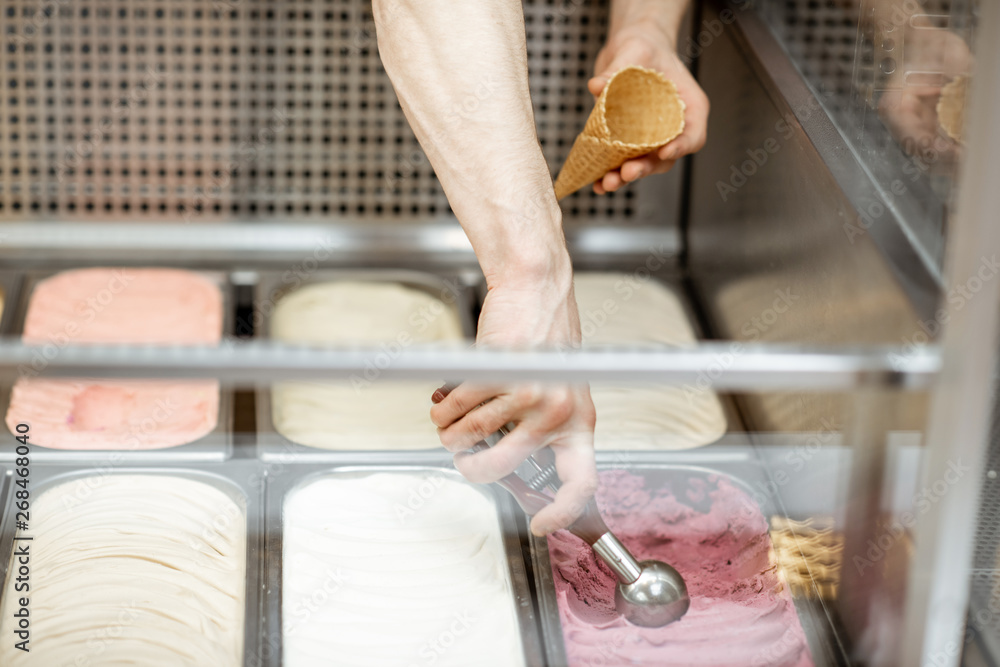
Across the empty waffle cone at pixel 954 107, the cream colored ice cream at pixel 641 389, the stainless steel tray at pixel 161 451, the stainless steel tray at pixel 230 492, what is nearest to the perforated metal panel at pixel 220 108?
the cream colored ice cream at pixel 641 389

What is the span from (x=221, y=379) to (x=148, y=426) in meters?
0.79

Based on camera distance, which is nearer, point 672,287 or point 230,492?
point 230,492

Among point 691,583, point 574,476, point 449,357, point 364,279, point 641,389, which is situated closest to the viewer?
point 449,357

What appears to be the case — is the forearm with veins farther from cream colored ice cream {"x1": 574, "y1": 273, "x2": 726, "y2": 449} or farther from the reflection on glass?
the reflection on glass

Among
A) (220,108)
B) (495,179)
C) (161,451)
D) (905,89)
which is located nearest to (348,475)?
(161,451)

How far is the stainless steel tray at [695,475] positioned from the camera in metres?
1.16

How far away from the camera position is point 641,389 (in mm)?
1623

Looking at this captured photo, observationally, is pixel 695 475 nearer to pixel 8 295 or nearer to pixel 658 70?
pixel 658 70

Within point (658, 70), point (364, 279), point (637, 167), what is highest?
point (658, 70)

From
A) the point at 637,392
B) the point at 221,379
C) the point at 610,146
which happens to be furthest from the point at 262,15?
the point at 221,379

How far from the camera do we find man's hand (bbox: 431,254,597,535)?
3.45 feet

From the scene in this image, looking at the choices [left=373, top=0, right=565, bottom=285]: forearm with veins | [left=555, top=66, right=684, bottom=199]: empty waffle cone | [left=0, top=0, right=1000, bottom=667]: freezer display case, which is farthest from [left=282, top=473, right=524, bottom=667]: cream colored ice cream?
[left=555, top=66, right=684, bottom=199]: empty waffle cone

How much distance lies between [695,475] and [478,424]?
47 cm

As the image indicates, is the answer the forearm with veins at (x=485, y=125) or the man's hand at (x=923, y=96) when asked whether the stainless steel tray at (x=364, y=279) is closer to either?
the forearm with veins at (x=485, y=125)
